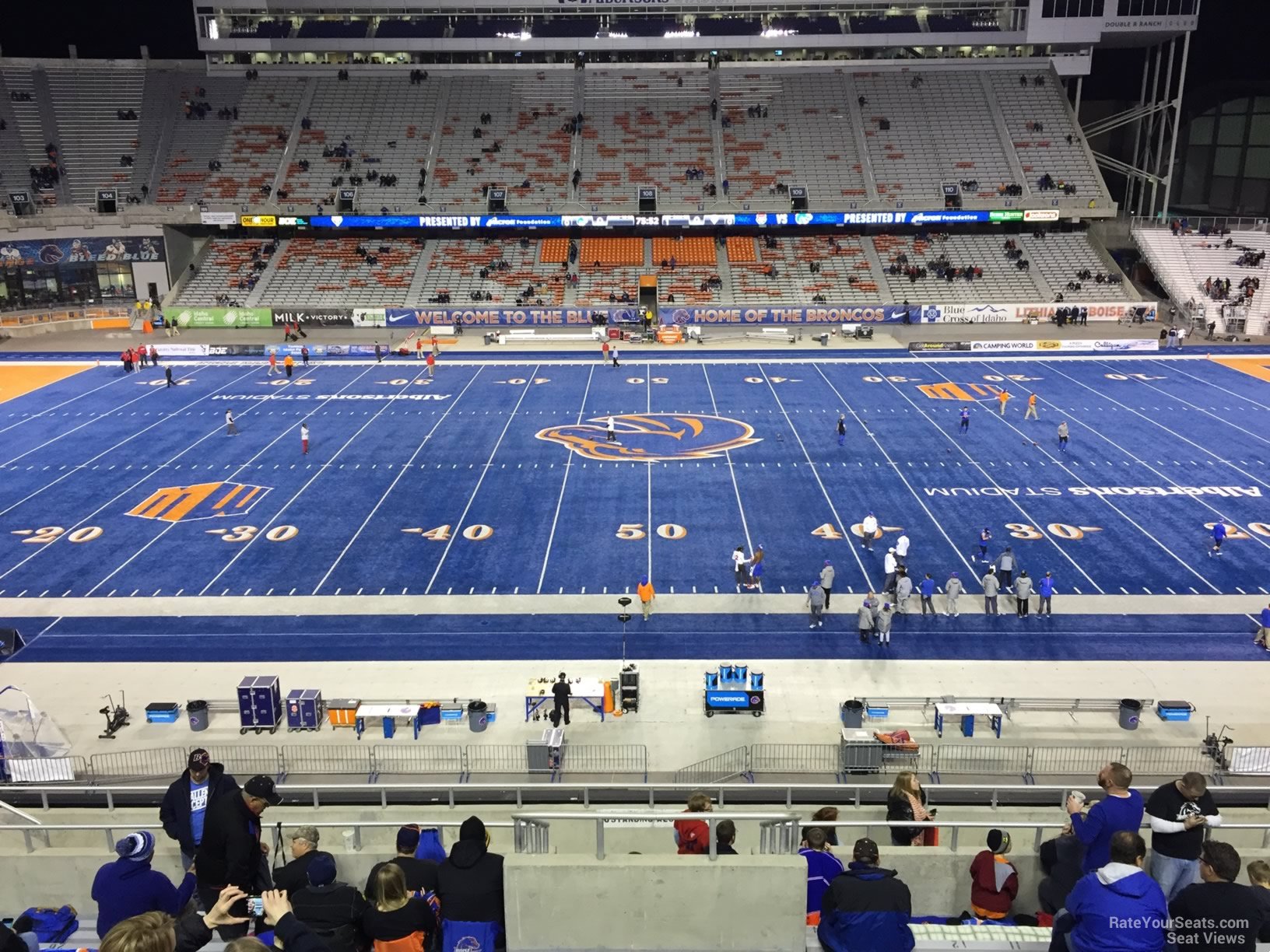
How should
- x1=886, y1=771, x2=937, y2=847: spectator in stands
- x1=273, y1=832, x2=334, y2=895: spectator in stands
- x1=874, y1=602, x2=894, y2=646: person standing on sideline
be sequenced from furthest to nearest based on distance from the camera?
x1=874, y1=602, x2=894, y2=646: person standing on sideline → x1=886, y1=771, x2=937, y2=847: spectator in stands → x1=273, y1=832, x2=334, y2=895: spectator in stands

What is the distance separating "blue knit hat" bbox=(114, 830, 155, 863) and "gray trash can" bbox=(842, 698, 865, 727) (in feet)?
37.3

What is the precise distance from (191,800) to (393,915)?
113 inches

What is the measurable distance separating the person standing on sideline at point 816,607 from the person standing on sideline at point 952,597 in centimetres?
262

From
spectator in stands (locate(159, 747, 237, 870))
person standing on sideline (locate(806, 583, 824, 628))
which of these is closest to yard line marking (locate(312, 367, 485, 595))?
person standing on sideline (locate(806, 583, 824, 628))

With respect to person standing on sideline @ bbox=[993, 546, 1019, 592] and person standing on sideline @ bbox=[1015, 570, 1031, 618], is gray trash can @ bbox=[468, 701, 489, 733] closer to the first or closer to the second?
person standing on sideline @ bbox=[1015, 570, 1031, 618]

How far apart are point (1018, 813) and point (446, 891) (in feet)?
24.9

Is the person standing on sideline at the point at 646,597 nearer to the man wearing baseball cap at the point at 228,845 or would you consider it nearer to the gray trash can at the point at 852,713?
the gray trash can at the point at 852,713

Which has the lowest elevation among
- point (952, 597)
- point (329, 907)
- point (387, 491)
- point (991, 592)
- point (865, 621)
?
point (865, 621)

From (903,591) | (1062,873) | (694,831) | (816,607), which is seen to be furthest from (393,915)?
(903,591)

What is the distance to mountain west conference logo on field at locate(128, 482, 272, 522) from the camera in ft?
87.9

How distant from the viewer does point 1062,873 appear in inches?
304

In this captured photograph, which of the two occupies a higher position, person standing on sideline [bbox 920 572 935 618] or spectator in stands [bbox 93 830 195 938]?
spectator in stands [bbox 93 830 195 938]

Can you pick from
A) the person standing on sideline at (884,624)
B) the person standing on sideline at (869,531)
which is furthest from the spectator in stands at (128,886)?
the person standing on sideline at (869,531)

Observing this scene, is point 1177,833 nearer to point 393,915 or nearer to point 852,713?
point 393,915
